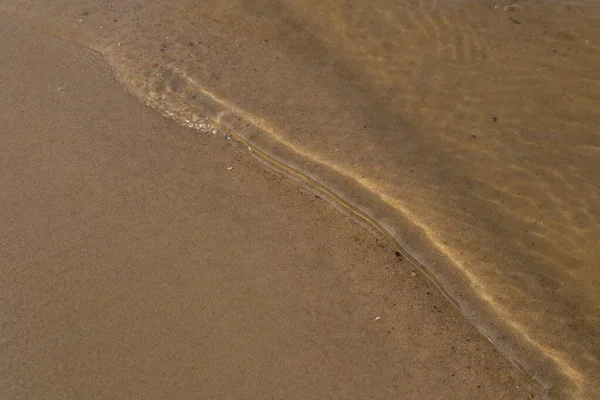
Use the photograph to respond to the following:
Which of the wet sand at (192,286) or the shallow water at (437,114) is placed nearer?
the wet sand at (192,286)

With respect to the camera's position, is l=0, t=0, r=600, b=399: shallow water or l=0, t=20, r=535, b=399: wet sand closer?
l=0, t=20, r=535, b=399: wet sand

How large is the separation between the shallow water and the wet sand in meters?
0.22

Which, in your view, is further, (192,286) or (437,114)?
(437,114)

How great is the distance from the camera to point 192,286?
11.7 feet

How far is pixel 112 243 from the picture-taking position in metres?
3.78

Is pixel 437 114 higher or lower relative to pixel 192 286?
higher

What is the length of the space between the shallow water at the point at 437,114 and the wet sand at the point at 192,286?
220 millimetres

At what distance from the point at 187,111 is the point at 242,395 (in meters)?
2.16

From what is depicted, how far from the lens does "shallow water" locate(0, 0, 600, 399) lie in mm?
3455

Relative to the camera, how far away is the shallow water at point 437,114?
136 inches

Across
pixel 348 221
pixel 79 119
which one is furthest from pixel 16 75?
pixel 348 221

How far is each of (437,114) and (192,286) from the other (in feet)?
6.61

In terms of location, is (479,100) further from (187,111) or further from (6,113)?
(6,113)

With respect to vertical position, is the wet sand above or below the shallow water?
below
